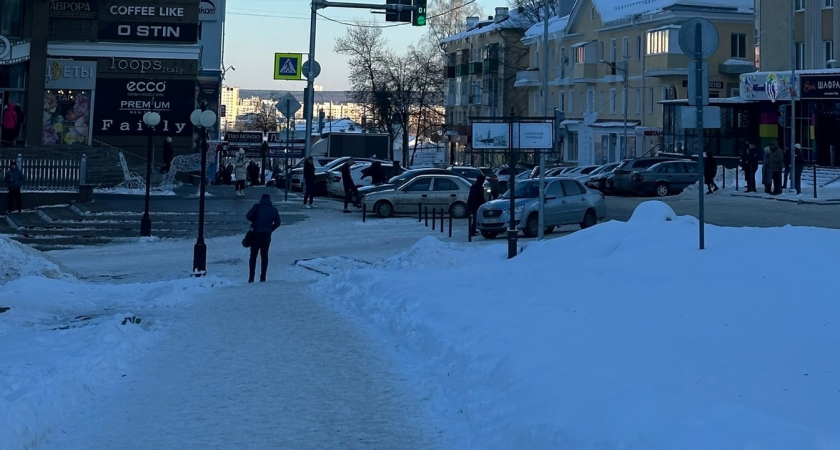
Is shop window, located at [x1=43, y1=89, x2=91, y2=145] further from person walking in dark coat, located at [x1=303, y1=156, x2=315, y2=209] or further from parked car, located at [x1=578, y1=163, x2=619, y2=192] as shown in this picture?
parked car, located at [x1=578, y1=163, x2=619, y2=192]

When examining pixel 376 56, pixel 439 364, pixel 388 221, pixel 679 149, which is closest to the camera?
pixel 439 364

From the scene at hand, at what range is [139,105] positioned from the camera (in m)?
48.7

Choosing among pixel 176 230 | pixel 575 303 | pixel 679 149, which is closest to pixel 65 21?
pixel 176 230

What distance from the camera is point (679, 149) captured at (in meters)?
56.8

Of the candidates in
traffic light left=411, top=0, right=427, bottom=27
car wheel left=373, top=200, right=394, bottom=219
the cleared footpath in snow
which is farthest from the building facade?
the cleared footpath in snow

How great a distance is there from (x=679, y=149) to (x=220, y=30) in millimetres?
32972

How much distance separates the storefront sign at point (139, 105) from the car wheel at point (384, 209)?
1801 centimetres

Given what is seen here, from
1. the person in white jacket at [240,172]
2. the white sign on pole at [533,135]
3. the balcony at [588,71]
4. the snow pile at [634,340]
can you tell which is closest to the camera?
the snow pile at [634,340]

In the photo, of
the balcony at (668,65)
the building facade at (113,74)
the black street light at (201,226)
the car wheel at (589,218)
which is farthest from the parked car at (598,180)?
the black street light at (201,226)

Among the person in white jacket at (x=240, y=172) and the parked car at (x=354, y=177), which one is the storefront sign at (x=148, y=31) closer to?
the parked car at (x=354, y=177)

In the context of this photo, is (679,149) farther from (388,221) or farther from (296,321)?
(296,321)

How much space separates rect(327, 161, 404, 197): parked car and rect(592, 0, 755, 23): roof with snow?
2520 centimetres

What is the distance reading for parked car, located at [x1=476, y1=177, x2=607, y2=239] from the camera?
26.6 m

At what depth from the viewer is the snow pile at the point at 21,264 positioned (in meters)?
19.1
